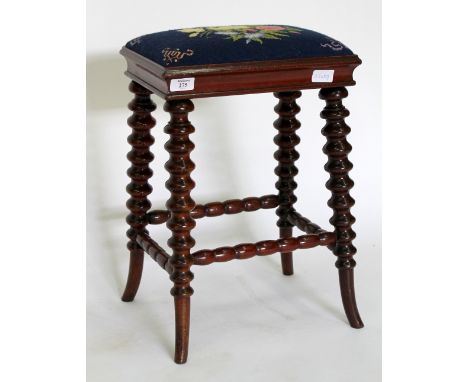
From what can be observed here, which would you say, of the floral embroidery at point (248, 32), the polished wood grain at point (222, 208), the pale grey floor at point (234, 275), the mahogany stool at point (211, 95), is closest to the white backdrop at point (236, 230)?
the pale grey floor at point (234, 275)

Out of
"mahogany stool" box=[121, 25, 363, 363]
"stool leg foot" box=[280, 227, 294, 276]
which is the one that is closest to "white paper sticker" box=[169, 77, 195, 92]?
"mahogany stool" box=[121, 25, 363, 363]

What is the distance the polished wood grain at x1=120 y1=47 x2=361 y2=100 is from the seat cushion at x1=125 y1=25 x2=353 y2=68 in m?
0.01

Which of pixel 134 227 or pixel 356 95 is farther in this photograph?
pixel 356 95

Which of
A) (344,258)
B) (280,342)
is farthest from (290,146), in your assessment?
(280,342)

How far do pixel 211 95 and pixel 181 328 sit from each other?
0.53 metres

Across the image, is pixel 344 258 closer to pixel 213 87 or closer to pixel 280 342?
pixel 280 342

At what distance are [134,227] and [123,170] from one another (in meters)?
0.42

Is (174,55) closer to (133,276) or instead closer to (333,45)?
(333,45)

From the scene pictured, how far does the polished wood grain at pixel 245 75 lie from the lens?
2.07 metres

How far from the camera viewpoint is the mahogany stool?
2.09 metres

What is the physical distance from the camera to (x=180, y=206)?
2150 millimetres

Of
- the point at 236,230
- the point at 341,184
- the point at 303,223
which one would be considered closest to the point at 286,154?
the point at 303,223

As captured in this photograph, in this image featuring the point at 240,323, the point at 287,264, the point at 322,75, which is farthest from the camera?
the point at 287,264

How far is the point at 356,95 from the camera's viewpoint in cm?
307
